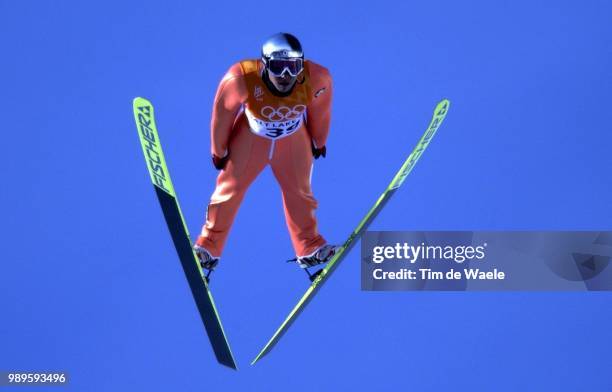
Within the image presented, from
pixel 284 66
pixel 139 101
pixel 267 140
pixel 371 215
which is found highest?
pixel 284 66

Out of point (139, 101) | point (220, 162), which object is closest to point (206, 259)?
point (220, 162)

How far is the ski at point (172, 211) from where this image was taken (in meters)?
7.53

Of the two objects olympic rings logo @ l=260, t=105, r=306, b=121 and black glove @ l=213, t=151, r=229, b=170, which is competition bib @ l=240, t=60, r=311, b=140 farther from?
black glove @ l=213, t=151, r=229, b=170

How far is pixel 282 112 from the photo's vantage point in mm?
8148

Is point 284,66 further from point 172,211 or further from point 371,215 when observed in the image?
point 371,215

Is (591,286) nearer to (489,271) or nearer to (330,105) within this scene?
(489,271)

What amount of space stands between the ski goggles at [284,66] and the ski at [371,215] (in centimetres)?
106

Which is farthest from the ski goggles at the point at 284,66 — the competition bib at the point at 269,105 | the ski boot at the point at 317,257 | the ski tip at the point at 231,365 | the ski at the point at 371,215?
the ski tip at the point at 231,365

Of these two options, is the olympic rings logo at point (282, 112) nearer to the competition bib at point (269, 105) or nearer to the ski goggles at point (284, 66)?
the competition bib at point (269, 105)

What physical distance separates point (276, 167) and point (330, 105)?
0.50 metres

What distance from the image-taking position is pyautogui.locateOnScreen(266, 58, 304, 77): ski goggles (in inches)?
310

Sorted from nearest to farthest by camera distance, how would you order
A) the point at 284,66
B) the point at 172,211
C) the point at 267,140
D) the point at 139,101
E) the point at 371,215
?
the point at 139,101, the point at 172,211, the point at 284,66, the point at 267,140, the point at 371,215

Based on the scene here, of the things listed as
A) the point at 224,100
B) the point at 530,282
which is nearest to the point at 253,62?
the point at 224,100

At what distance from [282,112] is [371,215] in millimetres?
914
